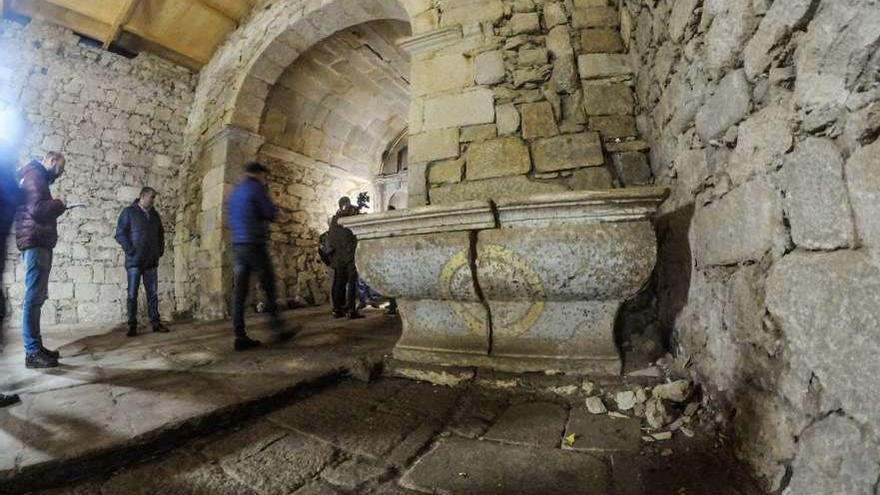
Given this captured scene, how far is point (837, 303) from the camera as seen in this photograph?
765mm

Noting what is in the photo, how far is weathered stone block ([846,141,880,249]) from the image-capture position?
2.19ft

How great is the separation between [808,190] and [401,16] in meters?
3.85

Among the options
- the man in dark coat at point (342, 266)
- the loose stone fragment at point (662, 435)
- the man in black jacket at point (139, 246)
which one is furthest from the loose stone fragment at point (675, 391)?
the man in black jacket at point (139, 246)

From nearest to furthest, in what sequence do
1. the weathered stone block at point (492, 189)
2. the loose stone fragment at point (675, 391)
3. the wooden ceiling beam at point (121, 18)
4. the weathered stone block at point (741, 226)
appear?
1. the weathered stone block at point (741, 226)
2. the loose stone fragment at point (675, 391)
3. the weathered stone block at point (492, 189)
4. the wooden ceiling beam at point (121, 18)

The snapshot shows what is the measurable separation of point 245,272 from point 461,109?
6.46 ft

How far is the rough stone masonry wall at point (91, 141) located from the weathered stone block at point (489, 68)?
18.8 ft

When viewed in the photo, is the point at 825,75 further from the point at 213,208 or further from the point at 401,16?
the point at 213,208

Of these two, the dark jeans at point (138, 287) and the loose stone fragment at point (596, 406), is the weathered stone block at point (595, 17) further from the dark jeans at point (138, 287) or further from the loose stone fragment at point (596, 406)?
the dark jeans at point (138, 287)

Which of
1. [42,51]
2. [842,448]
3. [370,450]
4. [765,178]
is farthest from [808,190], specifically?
[42,51]

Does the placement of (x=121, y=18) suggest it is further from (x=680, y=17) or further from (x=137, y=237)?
(x=680, y=17)

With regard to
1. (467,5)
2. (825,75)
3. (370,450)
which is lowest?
(370,450)

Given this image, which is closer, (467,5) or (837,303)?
(837,303)

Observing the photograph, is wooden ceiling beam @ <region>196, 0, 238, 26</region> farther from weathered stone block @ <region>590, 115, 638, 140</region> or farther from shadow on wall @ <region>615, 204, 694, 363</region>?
shadow on wall @ <region>615, 204, 694, 363</region>

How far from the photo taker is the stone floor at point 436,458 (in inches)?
39.9
